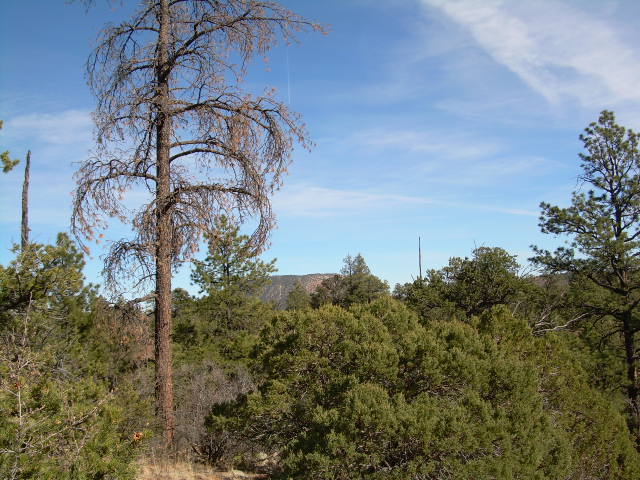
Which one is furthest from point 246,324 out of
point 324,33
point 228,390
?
point 324,33

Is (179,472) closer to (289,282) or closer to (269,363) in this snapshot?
(269,363)

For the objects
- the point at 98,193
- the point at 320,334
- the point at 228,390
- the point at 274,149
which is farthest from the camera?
the point at 228,390

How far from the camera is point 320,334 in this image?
5793 mm

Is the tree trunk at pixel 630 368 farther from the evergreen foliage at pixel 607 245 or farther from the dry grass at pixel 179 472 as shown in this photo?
the dry grass at pixel 179 472

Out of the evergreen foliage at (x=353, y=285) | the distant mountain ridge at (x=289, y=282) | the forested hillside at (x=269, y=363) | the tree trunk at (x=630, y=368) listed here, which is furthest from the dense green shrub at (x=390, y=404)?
the distant mountain ridge at (x=289, y=282)

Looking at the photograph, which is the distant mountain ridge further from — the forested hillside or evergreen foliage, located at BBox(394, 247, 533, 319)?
the forested hillside

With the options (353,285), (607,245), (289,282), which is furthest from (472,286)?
(289,282)

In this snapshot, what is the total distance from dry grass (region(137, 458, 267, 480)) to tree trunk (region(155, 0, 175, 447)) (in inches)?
13.6

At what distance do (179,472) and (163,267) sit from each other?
10.1 feet

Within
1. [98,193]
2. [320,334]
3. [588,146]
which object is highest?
[588,146]

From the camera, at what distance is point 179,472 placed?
284 inches

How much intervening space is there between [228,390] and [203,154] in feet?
18.3

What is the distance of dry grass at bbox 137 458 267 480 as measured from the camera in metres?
6.85

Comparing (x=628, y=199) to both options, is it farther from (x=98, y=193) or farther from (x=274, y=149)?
(x=98, y=193)
